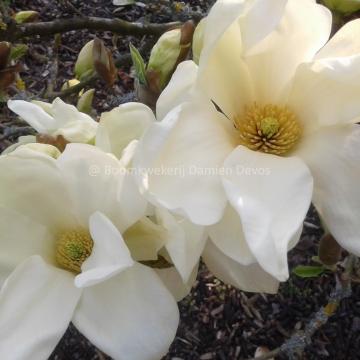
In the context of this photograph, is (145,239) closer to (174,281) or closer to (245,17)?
(174,281)

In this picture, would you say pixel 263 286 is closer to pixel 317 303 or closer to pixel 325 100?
pixel 325 100

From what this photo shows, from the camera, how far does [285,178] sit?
2.30 feet

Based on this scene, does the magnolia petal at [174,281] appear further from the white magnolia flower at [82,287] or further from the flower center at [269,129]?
the flower center at [269,129]

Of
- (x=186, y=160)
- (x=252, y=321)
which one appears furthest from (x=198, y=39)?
(x=252, y=321)

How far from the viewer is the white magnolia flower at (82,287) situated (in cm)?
70

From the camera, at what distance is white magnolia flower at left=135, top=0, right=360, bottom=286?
0.66m

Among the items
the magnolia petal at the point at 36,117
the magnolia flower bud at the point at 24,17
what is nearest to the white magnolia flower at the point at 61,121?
the magnolia petal at the point at 36,117

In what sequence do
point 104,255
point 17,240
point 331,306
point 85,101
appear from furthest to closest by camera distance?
point 331,306 < point 85,101 < point 17,240 < point 104,255

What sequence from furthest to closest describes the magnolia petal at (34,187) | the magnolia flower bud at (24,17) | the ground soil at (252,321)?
the ground soil at (252,321)
the magnolia flower bud at (24,17)
the magnolia petal at (34,187)

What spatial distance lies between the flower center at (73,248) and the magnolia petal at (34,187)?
23mm

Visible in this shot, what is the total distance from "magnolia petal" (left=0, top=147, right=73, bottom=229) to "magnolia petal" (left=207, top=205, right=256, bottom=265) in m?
0.20

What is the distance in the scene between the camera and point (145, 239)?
0.72 m

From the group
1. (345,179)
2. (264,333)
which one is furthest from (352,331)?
(345,179)

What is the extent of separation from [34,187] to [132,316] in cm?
20
